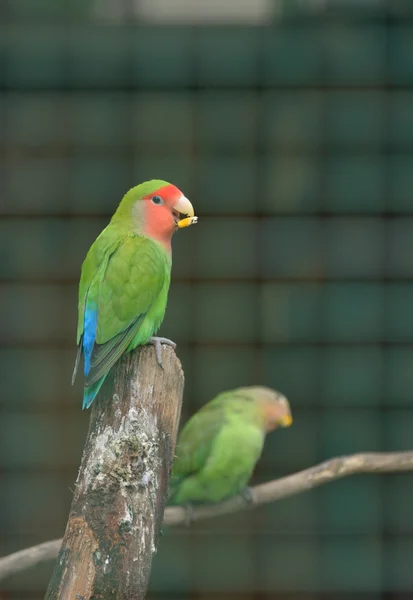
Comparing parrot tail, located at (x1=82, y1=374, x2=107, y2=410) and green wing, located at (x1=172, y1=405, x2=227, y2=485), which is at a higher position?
parrot tail, located at (x1=82, y1=374, x2=107, y2=410)

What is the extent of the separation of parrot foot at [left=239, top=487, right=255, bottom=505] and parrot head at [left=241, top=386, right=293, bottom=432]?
143 millimetres

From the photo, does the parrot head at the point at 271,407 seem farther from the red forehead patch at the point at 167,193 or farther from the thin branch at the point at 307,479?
the red forehead patch at the point at 167,193

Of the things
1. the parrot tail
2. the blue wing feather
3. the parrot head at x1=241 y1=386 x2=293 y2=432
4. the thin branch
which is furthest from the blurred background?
the parrot tail

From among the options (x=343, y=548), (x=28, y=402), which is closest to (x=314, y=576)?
(x=343, y=548)

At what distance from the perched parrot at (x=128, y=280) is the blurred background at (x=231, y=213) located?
1.02 metres

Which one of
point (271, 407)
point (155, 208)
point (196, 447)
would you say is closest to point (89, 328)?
point (155, 208)

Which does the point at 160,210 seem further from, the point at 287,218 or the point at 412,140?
the point at 412,140

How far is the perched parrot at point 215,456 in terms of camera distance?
1842 millimetres

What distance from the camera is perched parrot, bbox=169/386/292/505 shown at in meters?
1.84

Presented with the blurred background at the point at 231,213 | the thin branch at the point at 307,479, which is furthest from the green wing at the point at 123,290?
the blurred background at the point at 231,213

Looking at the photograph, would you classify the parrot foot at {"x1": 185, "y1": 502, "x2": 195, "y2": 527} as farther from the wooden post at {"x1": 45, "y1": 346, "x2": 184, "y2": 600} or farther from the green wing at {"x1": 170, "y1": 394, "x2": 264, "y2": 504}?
the wooden post at {"x1": 45, "y1": 346, "x2": 184, "y2": 600}

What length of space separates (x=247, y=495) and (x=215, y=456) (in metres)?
0.11

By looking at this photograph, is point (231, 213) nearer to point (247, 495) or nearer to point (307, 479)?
point (247, 495)

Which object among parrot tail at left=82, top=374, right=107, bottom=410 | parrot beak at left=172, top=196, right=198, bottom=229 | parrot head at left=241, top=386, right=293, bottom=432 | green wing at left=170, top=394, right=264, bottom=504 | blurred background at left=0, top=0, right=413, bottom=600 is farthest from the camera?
blurred background at left=0, top=0, right=413, bottom=600
